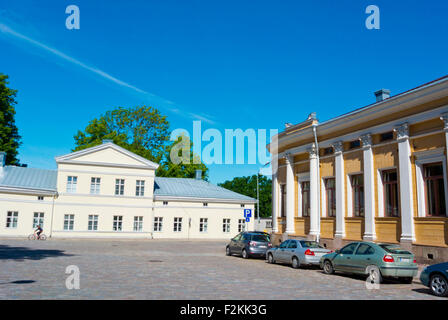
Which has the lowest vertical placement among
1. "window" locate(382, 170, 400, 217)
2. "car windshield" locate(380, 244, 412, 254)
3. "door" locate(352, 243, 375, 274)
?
"door" locate(352, 243, 375, 274)

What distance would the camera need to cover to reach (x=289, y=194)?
2797 cm

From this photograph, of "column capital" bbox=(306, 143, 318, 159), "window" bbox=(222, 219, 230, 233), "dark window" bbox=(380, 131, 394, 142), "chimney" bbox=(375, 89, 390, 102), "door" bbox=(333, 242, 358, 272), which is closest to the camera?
"door" bbox=(333, 242, 358, 272)

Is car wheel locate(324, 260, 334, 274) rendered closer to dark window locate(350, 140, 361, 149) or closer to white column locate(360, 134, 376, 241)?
white column locate(360, 134, 376, 241)

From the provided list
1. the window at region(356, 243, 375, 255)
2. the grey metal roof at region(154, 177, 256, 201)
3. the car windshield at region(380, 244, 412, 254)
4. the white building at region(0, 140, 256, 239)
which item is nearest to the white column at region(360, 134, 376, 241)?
the window at region(356, 243, 375, 255)

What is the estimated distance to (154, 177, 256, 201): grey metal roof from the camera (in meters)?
46.2

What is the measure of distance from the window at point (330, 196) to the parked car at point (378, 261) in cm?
922

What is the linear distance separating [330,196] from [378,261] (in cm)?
1144

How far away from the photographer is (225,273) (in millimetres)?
14953

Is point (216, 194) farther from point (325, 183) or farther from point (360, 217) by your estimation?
point (360, 217)

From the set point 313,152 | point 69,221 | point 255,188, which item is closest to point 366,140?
point 313,152

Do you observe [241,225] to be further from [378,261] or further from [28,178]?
[378,261]

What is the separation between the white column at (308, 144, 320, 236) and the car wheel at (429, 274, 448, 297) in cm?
1369
